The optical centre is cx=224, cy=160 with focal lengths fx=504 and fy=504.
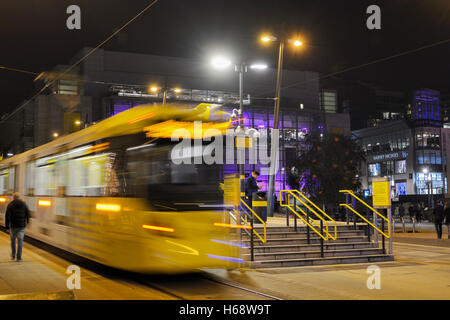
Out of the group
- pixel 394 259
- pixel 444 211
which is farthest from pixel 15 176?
pixel 444 211

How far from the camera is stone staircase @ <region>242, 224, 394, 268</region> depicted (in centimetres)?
1284

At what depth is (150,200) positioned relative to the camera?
930cm

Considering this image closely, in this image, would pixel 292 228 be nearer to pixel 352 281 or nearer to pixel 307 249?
pixel 307 249

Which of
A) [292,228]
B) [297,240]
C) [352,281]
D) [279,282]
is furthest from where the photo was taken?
[292,228]

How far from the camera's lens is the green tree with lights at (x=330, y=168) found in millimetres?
37750

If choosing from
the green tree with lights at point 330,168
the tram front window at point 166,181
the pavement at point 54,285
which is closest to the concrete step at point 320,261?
the tram front window at point 166,181

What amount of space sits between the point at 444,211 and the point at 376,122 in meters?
86.9

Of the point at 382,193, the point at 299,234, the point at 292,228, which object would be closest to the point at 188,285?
the point at 299,234

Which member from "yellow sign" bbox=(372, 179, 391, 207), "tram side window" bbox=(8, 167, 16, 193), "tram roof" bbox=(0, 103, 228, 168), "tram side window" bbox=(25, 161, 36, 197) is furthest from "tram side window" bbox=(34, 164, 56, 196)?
"yellow sign" bbox=(372, 179, 391, 207)

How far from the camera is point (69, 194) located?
1281cm

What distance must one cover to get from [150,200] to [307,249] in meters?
6.36

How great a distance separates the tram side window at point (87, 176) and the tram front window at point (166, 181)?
116 centimetres

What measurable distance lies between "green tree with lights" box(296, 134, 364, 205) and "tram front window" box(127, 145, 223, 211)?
91.8 ft

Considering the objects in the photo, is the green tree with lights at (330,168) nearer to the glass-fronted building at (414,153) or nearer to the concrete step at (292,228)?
the concrete step at (292,228)
